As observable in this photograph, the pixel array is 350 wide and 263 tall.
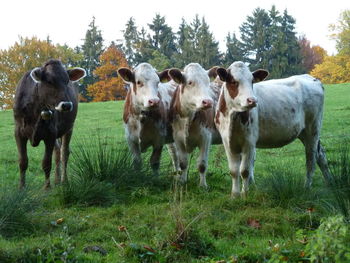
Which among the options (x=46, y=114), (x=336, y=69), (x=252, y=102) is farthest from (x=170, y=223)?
(x=336, y=69)

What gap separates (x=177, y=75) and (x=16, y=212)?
3760 mm

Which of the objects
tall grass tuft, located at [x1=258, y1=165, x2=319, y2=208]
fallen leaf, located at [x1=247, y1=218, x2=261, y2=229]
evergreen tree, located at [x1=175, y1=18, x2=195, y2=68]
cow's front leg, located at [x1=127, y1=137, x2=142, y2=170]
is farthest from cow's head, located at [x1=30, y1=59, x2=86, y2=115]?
evergreen tree, located at [x1=175, y1=18, x2=195, y2=68]

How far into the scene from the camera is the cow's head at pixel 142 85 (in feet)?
27.8

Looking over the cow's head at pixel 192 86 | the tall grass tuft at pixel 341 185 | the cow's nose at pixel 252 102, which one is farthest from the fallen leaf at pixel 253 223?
the cow's head at pixel 192 86

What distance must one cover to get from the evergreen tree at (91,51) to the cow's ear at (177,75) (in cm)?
4746

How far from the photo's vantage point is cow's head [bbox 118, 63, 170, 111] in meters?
8.47

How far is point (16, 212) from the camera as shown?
5.92m

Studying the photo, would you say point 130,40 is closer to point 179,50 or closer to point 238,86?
point 179,50

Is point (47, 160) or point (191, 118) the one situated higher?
point (191, 118)

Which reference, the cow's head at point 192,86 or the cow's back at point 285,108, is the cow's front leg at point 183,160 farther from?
the cow's back at point 285,108

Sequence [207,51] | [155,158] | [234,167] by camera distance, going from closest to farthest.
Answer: [234,167], [155,158], [207,51]

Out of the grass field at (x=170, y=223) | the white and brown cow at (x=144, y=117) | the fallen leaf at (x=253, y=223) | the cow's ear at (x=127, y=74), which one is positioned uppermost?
the cow's ear at (x=127, y=74)

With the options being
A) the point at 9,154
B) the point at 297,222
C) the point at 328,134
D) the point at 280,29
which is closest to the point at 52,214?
the point at 297,222

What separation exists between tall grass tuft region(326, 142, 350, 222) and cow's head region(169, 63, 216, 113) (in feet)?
7.58
